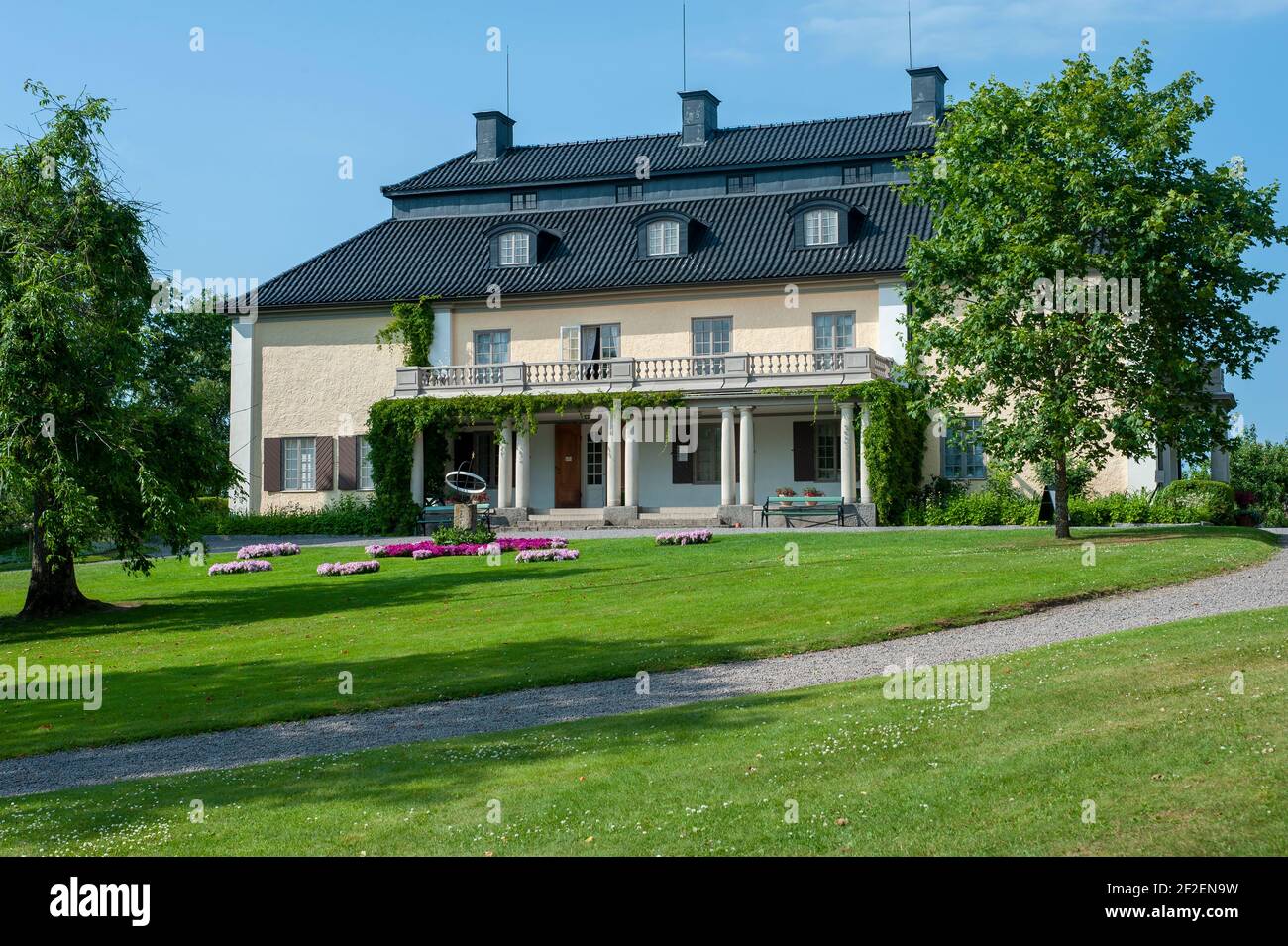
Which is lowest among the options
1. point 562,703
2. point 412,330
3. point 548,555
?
point 562,703

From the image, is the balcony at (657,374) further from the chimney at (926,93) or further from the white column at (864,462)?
the chimney at (926,93)

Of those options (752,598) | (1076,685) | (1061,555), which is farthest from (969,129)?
(1076,685)

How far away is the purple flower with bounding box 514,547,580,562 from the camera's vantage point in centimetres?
2586

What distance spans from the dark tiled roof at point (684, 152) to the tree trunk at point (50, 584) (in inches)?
1072

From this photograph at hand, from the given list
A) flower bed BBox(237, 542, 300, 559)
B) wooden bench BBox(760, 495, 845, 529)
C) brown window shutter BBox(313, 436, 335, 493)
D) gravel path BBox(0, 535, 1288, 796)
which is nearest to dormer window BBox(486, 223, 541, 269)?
brown window shutter BBox(313, 436, 335, 493)

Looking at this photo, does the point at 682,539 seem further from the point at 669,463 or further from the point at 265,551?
the point at 669,463

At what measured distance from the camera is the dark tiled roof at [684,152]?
4294 centimetres

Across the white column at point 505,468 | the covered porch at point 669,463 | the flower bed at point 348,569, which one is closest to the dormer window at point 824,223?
the covered porch at point 669,463

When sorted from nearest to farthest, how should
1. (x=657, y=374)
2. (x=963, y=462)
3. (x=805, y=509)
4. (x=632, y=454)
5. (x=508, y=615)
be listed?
(x=508, y=615) → (x=805, y=509) → (x=963, y=462) → (x=632, y=454) → (x=657, y=374)

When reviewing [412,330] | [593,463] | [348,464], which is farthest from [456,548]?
[412,330]

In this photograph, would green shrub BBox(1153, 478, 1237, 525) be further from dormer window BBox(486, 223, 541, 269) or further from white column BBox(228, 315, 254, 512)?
white column BBox(228, 315, 254, 512)

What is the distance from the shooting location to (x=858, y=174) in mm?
42156

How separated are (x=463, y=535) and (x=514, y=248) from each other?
14906 millimetres
